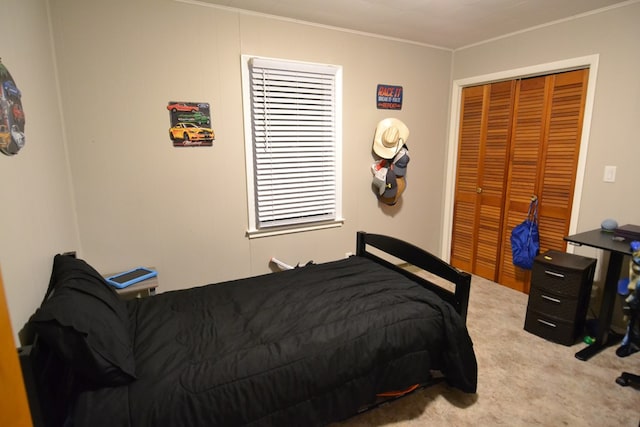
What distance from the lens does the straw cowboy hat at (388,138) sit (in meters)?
3.26

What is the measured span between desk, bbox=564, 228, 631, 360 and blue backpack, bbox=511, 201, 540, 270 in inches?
23.5

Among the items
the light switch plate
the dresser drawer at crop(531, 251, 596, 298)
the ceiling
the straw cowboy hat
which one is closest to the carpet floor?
the dresser drawer at crop(531, 251, 596, 298)

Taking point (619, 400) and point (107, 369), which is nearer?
point (107, 369)

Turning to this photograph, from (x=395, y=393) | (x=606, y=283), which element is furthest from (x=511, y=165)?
(x=395, y=393)

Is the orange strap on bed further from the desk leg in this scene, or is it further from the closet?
the closet

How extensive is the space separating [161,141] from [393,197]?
2189mm

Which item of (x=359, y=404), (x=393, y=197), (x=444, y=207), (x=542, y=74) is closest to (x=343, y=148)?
(x=393, y=197)

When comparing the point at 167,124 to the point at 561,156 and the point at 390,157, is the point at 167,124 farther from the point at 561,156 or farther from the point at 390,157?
the point at 561,156

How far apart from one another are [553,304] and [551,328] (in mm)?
190

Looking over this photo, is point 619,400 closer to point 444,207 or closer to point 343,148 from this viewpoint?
point 444,207

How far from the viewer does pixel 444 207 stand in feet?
13.1

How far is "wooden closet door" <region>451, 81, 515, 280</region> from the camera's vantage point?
335 cm

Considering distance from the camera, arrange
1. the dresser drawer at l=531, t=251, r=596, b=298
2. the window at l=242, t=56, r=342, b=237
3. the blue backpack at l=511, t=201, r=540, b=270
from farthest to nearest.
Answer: the blue backpack at l=511, t=201, r=540, b=270 → the window at l=242, t=56, r=342, b=237 → the dresser drawer at l=531, t=251, r=596, b=298

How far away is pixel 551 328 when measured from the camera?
8.32 feet
